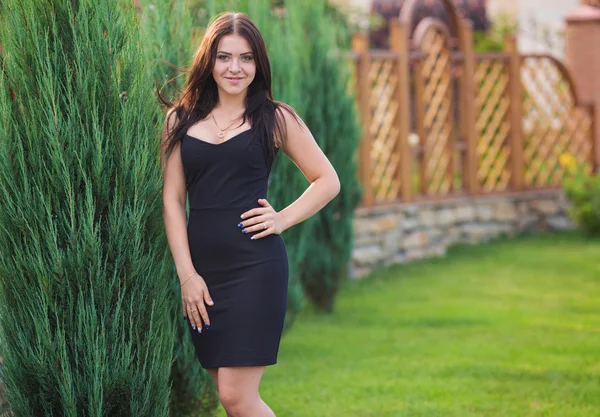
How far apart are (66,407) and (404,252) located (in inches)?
276

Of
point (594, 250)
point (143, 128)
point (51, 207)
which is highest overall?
point (143, 128)

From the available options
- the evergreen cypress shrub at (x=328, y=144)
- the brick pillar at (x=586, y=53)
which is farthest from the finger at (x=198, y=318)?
the brick pillar at (x=586, y=53)

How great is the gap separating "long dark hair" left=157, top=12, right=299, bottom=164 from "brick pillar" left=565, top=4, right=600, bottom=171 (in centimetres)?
898

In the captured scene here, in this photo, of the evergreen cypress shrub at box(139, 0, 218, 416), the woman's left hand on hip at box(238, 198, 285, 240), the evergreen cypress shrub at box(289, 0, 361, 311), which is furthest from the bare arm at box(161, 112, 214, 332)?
the evergreen cypress shrub at box(289, 0, 361, 311)

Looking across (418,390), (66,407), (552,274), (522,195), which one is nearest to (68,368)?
(66,407)

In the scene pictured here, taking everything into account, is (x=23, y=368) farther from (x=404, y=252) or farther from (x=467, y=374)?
(x=404, y=252)

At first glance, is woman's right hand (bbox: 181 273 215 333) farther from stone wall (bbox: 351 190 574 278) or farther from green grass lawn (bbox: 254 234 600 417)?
stone wall (bbox: 351 190 574 278)

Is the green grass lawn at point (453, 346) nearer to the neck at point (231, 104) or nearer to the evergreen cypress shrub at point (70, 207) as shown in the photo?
the evergreen cypress shrub at point (70, 207)

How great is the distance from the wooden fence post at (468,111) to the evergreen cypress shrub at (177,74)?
6.50 m

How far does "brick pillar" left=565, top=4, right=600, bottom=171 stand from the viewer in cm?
1149

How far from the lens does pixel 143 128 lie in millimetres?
3062

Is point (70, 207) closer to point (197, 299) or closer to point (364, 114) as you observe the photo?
point (197, 299)

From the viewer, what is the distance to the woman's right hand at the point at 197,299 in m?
3.00

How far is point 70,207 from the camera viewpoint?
2895 mm
